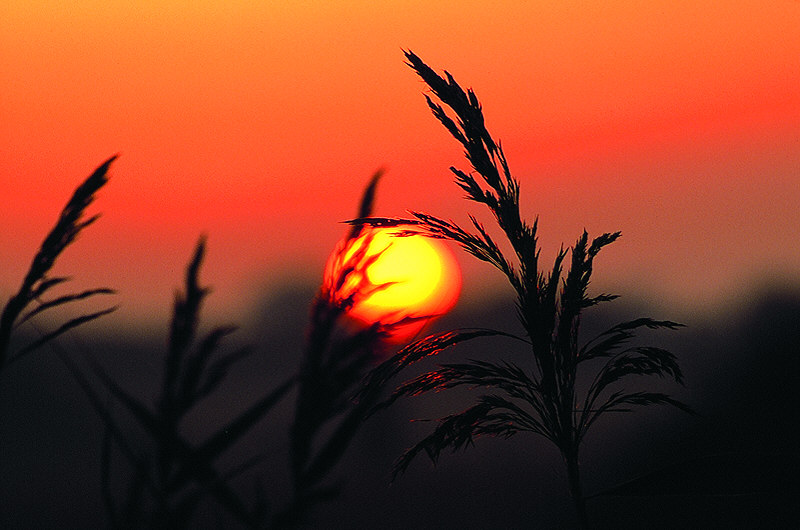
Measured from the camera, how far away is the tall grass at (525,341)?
2.19m

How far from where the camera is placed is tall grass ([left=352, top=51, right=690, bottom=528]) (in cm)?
219

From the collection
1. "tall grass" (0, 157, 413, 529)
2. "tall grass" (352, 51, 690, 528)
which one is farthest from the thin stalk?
"tall grass" (0, 157, 413, 529)

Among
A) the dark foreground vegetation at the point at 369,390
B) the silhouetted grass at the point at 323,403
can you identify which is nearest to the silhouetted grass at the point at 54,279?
the dark foreground vegetation at the point at 369,390

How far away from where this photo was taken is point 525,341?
220 centimetres

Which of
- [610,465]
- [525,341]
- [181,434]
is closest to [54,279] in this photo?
[181,434]

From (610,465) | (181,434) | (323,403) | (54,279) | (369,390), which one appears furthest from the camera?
(610,465)

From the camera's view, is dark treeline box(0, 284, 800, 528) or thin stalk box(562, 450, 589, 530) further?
thin stalk box(562, 450, 589, 530)

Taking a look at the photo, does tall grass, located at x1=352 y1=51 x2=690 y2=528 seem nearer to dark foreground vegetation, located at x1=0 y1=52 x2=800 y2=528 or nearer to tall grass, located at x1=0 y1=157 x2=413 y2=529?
dark foreground vegetation, located at x1=0 y1=52 x2=800 y2=528

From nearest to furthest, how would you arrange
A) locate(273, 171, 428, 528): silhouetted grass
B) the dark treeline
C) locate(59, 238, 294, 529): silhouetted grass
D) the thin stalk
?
locate(273, 171, 428, 528): silhouetted grass
locate(59, 238, 294, 529): silhouetted grass
the dark treeline
the thin stalk

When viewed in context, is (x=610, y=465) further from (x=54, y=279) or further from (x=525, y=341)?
(x=54, y=279)

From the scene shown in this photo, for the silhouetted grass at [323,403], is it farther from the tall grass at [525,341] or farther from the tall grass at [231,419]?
the tall grass at [525,341]

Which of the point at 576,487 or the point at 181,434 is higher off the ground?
the point at 181,434

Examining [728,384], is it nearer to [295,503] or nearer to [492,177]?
[492,177]

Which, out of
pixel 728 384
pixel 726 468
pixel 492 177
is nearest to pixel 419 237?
pixel 492 177
